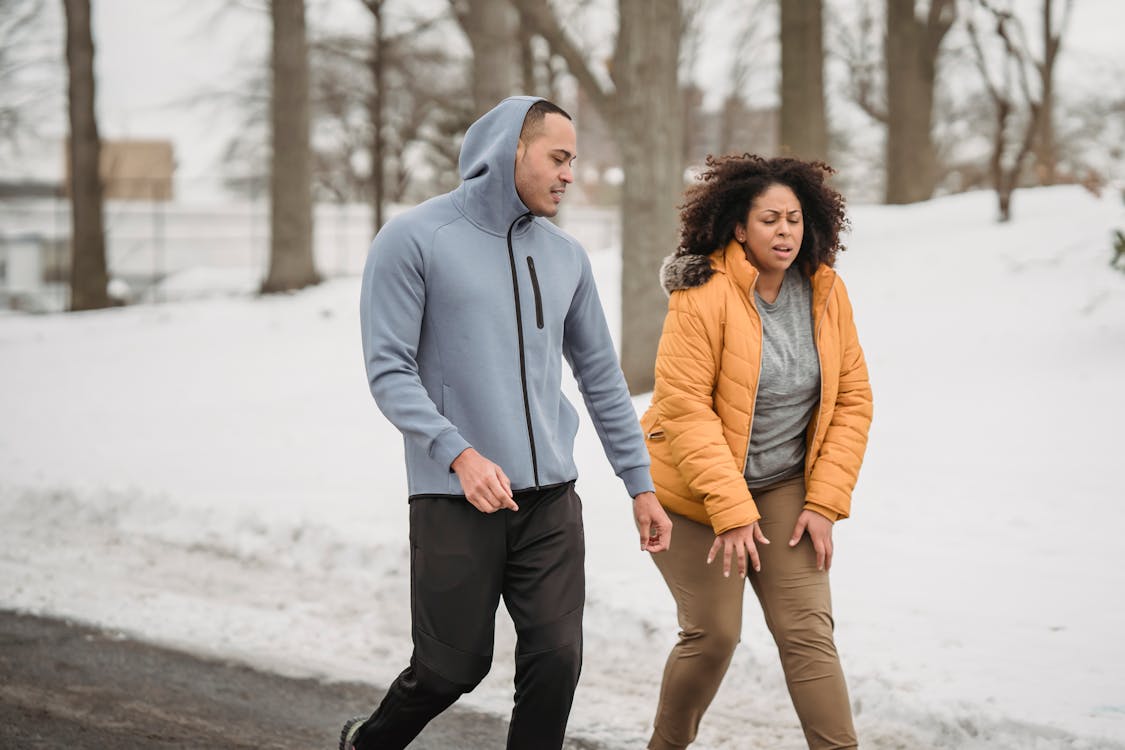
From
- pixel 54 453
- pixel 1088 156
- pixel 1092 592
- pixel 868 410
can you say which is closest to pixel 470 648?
pixel 868 410

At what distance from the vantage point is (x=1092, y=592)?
602 cm

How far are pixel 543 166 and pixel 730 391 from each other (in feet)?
2.75

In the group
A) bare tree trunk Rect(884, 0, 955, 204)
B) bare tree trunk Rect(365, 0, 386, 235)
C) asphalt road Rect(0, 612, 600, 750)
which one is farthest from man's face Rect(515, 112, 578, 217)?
bare tree trunk Rect(365, 0, 386, 235)

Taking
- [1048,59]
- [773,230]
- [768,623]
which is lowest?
[768,623]

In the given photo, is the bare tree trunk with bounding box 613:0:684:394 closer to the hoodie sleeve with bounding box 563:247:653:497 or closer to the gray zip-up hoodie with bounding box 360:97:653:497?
the hoodie sleeve with bounding box 563:247:653:497

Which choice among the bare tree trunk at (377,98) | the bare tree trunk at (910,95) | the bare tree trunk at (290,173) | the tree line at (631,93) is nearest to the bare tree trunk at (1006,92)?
the tree line at (631,93)

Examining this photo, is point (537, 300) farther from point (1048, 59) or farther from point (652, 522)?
point (1048, 59)

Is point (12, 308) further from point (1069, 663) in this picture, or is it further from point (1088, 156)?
point (1069, 663)

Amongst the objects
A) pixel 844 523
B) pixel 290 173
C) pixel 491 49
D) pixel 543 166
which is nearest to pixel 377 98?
pixel 290 173

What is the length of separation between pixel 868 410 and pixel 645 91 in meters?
7.06

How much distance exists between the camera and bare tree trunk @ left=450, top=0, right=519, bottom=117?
1392cm

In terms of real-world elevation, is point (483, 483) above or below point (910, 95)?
below

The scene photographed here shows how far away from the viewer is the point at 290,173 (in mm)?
20578

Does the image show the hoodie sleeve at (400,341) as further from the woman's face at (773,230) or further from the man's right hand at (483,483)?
the woman's face at (773,230)
